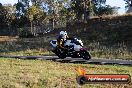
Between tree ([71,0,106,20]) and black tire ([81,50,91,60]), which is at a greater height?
tree ([71,0,106,20])

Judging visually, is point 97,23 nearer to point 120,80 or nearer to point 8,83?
point 8,83

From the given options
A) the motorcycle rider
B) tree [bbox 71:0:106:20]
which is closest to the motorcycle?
the motorcycle rider

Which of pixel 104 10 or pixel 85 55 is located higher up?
pixel 104 10

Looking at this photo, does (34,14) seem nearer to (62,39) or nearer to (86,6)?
(86,6)

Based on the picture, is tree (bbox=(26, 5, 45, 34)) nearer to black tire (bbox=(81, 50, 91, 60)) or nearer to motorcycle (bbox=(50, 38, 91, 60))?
motorcycle (bbox=(50, 38, 91, 60))

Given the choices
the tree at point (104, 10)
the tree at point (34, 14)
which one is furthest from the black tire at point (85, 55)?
the tree at point (34, 14)

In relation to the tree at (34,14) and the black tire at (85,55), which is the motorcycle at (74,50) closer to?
the black tire at (85,55)

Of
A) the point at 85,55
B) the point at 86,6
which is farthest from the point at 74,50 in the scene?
the point at 86,6

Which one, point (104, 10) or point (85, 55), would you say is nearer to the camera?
point (85, 55)

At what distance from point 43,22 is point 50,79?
8673 cm

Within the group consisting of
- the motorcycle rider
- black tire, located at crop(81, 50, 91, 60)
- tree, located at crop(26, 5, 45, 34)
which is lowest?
black tire, located at crop(81, 50, 91, 60)

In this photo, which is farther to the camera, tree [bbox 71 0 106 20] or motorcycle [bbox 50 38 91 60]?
tree [bbox 71 0 106 20]

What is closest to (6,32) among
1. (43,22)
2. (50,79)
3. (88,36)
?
(43,22)

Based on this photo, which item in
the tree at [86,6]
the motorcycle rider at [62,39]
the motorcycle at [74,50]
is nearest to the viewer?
the motorcycle rider at [62,39]
